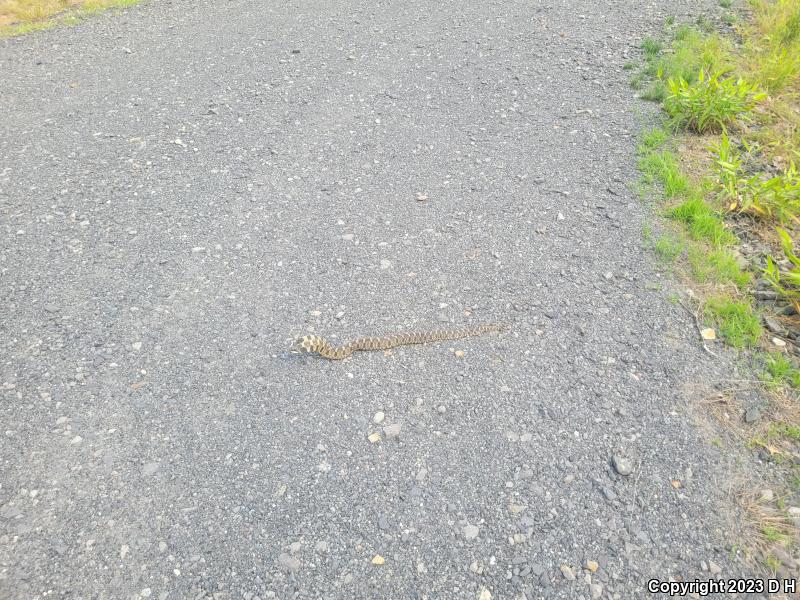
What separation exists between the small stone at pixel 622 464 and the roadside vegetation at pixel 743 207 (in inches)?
27.4

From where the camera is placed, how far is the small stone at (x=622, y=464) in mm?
3922

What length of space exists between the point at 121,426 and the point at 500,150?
5167mm

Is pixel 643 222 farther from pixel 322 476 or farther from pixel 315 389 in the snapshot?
pixel 322 476

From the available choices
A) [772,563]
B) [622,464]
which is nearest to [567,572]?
[622,464]

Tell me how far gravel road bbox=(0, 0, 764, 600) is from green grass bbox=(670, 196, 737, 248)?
48 centimetres

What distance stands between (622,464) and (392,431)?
63.9 inches

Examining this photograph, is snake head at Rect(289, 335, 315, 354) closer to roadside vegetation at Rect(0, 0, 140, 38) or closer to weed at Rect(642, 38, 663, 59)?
weed at Rect(642, 38, 663, 59)

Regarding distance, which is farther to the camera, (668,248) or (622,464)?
(668,248)

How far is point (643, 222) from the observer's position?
19.4 feet

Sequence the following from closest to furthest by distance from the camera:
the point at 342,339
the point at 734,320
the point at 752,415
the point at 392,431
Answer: the point at 752,415 → the point at 392,431 → the point at 734,320 → the point at 342,339

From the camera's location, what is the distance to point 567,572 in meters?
3.43

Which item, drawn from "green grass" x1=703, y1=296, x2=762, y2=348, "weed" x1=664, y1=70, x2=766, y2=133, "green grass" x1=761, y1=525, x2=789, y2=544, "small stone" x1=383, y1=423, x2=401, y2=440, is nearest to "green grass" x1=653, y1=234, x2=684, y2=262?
"green grass" x1=703, y1=296, x2=762, y2=348

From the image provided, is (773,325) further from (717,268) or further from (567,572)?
(567,572)

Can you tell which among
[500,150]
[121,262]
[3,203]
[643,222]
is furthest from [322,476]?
[3,203]
